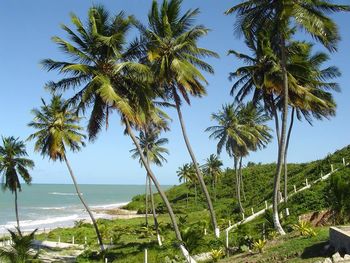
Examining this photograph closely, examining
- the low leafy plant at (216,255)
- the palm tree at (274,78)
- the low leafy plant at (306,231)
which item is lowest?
the low leafy plant at (216,255)

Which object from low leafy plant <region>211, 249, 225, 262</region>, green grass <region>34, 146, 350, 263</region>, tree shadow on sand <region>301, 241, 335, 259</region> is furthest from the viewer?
low leafy plant <region>211, 249, 225, 262</region>

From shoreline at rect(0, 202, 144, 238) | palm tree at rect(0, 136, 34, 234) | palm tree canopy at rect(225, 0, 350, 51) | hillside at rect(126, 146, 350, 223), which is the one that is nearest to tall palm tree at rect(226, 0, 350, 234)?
palm tree canopy at rect(225, 0, 350, 51)

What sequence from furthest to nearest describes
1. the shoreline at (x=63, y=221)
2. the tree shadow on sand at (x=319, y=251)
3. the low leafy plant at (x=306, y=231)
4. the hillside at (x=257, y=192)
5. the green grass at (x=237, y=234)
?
the shoreline at (x=63, y=221) < the hillside at (x=257, y=192) < the low leafy plant at (x=306, y=231) < the green grass at (x=237, y=234) < the tree shadow on sand at (x=319, y=251)

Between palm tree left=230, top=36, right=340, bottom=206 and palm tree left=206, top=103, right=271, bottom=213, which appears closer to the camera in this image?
palm tree left=230, top=36, right=340, bottom=206

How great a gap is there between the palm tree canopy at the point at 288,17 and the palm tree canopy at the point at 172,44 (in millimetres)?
2174

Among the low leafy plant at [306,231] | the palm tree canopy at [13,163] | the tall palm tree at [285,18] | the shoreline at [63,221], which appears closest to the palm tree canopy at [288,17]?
the tall palm tree at [285,18]

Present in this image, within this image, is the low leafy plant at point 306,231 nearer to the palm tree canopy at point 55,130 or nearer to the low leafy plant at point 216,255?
the low leafy plant at point 216,255

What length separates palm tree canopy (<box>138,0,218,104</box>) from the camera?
20878mm

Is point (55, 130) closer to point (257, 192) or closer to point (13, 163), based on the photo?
point (13, 163)

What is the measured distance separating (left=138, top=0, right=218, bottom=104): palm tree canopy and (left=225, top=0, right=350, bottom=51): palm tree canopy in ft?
7.13

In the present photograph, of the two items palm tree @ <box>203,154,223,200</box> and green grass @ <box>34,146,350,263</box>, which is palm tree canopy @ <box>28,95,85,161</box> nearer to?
green grass @ <box>34,146,350,263</box>

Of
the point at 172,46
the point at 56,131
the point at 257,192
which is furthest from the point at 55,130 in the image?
the point at 257,192

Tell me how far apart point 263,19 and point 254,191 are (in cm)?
4117

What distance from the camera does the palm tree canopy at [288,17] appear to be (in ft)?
60.7
